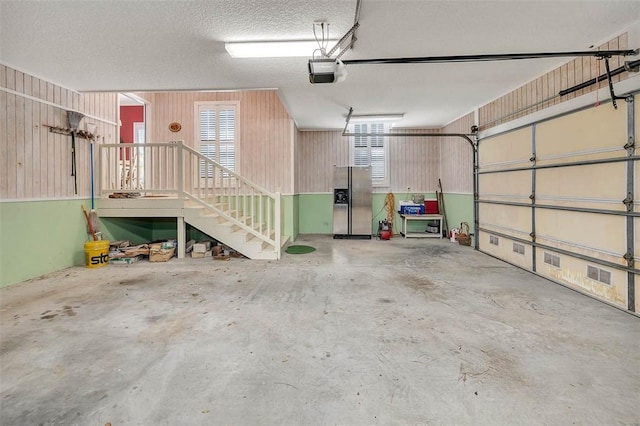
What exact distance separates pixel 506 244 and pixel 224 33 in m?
5.35

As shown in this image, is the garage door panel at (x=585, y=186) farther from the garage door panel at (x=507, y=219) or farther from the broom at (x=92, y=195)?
the broom at (x=92, y=195)

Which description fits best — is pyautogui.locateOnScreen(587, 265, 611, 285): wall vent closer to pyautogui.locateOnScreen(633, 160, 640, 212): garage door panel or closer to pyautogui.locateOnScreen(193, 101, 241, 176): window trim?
pyautogui.locateOnScreen(633, 160, 640, 212): garage door panel

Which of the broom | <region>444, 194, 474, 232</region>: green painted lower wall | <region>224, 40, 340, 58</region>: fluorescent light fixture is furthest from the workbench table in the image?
the broom

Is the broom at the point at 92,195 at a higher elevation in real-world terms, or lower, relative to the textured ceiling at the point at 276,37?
lower

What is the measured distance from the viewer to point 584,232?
362 centimetres

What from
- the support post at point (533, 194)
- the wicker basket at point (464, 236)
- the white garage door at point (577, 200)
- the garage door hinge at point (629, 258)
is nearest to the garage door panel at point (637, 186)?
the white garage door at point (577, 200)

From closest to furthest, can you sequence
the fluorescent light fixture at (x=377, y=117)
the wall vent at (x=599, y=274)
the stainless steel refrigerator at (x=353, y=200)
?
the wall vent at (x=599, y=274), the fluorescent light fixture at (x=377, y=117), the stainless steel refrigerator at (x=353, y=200)

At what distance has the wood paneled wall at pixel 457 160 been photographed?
263 inches

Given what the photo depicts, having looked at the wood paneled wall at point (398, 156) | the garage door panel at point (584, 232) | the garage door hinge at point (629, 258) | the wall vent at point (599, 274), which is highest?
the wood paneled wall at point (398, 156)

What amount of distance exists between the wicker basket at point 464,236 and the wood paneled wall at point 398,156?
1884 millimetres

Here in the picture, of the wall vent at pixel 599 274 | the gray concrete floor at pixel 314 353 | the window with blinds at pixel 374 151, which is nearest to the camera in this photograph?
the gray concrete floor at pixel 314 353

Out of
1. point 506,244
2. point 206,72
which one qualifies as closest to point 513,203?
point 506,244

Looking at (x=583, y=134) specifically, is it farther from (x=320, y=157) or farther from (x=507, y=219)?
(x=320, y=157)

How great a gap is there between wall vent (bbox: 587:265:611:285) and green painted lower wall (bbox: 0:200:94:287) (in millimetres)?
7305
